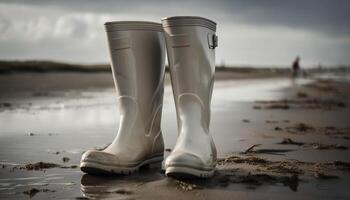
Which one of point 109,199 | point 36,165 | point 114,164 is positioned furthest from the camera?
point 36,165

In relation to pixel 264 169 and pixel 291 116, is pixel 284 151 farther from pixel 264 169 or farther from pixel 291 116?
pixel 291 116

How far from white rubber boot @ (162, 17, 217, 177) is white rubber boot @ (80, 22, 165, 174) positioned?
0.19 meters

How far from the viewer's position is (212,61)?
3.00 m

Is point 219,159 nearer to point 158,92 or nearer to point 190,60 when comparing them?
point 158,92

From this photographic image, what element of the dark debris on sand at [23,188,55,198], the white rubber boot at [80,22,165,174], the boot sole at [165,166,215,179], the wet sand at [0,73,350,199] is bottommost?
the wet sand at [0,73,350,199]

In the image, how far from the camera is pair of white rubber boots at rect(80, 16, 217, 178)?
9.10 feet

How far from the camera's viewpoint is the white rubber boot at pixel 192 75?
111 inches

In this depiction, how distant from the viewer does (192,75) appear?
9.40 ft

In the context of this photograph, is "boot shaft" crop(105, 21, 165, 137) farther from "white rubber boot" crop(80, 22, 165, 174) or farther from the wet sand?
the wet sand

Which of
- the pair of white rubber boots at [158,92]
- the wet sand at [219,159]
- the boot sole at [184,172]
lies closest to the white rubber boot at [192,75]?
the pair of white rubber boots at [158,92]

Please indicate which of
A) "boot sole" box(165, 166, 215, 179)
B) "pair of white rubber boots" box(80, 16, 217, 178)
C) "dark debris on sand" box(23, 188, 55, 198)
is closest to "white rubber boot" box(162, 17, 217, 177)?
"pair of white rubber boots" box(80, 16, 217, 178)

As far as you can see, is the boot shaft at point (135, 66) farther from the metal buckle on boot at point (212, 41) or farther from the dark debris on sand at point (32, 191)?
the dark debris on sand at point (32, 191)

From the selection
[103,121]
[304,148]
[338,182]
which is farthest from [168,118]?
[338,182]

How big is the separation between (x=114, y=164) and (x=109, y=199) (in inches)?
21.3
